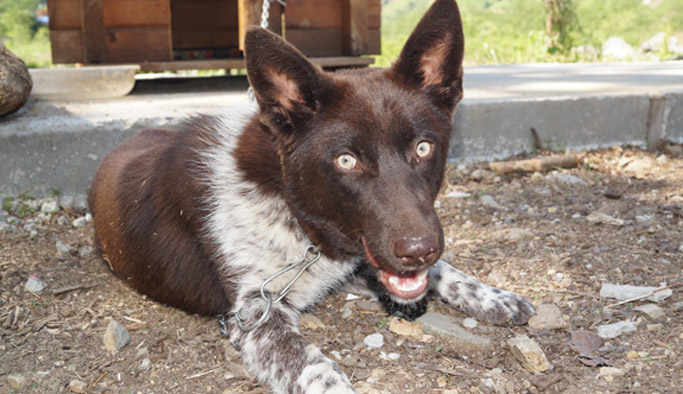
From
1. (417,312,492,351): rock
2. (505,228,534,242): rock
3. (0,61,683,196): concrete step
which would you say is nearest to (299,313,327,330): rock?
(417,312,492,351): rock

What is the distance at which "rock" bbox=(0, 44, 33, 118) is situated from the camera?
390cm

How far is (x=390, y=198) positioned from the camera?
231 cm

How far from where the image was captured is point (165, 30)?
5840mm

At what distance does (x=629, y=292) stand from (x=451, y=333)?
829mm

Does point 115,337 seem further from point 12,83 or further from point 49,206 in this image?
point 12,83

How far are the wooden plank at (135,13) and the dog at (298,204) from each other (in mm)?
2854

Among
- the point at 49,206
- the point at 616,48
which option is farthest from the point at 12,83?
the point at 616,48

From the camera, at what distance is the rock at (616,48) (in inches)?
480

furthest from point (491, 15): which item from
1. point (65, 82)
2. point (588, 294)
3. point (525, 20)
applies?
point (588, 294)

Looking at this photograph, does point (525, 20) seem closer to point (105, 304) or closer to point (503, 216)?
point (503, 216)

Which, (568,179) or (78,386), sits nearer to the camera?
(78,386)

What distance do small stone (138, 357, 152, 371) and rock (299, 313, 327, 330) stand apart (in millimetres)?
664

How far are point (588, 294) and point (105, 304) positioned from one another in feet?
7.29

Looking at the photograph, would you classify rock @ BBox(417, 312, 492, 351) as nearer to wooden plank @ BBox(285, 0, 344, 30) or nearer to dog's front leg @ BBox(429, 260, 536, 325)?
dog's front leg @ BBox(429, 260, 536, 325)
